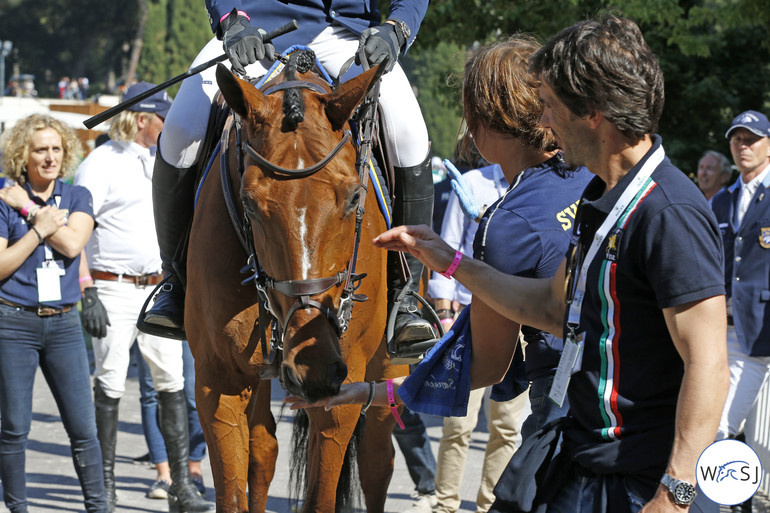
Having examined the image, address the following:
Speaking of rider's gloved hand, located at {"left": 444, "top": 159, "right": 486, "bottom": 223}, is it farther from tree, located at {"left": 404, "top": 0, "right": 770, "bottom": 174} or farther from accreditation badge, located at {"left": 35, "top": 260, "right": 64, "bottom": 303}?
tree, located at {"left": 404, "top": 0, "right": 770, "bottom": 174}

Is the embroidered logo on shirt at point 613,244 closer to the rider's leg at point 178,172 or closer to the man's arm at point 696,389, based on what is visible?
the man's arm at point 696,389

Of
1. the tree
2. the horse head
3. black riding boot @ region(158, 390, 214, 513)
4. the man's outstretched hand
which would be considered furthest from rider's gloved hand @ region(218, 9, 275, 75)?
the tree

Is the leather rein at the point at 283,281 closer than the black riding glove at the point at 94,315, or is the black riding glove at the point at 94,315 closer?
the leather rein at the point at 283,281

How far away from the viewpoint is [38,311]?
220 inches

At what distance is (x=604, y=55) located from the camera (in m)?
2.23

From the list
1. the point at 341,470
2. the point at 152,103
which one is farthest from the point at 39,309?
the point at 341,470

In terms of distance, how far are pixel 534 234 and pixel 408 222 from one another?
5.70 feet

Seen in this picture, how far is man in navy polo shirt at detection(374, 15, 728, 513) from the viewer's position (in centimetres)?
208

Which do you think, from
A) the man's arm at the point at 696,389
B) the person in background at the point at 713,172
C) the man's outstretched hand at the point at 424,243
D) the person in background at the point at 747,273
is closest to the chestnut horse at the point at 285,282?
the man's outstretched hand at the point at 424,243

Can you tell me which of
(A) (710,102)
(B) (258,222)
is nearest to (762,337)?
(B) (258,222)

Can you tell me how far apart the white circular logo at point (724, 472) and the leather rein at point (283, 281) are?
4.76 feet

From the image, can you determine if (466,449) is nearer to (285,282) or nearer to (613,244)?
(285,282)

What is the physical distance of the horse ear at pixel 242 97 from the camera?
3328 mm

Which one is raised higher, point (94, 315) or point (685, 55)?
point (685, 55)
